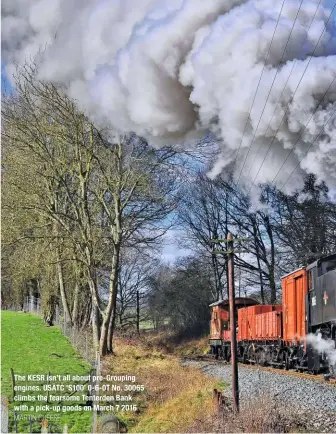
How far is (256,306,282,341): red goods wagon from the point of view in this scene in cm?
1429

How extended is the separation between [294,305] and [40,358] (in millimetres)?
5982

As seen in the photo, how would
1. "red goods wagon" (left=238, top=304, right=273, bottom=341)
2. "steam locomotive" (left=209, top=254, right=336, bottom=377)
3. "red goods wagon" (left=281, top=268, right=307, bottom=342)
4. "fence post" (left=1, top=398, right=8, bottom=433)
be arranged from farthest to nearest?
"red goods wagon" (left=238, top=304, right=273, bottom=341) < "red goods wagon" (left=281, top=268, right=307, bottom=342) < "steam locomotive" (left=209, top=254, right=336, bottom=377) < "fence post" (left=1, top=398, right=8, bottom=433)

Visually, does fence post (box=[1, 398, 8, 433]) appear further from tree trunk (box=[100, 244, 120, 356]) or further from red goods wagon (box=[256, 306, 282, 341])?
red goods wagon (box=[256, 306, 282, 341])

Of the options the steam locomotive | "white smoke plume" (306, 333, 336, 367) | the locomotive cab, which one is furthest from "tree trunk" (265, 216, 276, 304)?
"white smoke plume" (306, 333, 336, 367)

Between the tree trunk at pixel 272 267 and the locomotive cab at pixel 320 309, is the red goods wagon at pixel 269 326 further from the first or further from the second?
the tree trunk at pixel 272 267

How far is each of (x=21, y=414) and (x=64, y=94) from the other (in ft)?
25.9

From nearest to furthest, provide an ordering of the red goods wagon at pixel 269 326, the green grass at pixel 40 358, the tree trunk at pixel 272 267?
the green grass at pixel 40 358 → the red goods wagon at pixel 269 326 → the tree trunk at pixel 272 267

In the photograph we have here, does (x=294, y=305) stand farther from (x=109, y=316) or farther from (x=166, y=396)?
(x=109, y=316)

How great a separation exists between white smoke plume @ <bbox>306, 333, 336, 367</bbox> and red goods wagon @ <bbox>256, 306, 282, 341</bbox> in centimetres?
288

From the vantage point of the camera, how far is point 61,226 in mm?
17578

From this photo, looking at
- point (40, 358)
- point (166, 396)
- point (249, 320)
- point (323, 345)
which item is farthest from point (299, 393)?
point (249, 320)

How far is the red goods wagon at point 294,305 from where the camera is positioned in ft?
39.6

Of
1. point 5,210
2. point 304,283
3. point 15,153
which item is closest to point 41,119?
point 15,153

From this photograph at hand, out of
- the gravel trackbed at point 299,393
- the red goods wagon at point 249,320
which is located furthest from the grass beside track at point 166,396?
the red goods wagon at point 249,320
